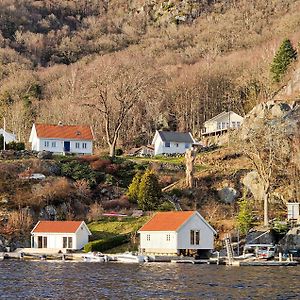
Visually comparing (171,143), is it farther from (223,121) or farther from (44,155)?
(44,155)

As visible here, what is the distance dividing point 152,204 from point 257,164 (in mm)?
12392

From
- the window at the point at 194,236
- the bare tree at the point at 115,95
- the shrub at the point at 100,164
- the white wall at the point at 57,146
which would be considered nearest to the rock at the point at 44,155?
the shrub at the point at 100,164

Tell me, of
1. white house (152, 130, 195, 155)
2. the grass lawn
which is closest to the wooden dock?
the grass lawn

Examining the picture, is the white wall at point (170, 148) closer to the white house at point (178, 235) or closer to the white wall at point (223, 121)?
the white wall at point (223, 121)

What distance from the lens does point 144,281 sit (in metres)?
43.9

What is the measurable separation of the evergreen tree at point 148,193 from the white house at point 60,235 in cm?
944

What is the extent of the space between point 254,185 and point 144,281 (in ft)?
128

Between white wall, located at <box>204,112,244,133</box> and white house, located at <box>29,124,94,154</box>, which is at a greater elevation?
white wall, located at <box>204,112,244,133</box>

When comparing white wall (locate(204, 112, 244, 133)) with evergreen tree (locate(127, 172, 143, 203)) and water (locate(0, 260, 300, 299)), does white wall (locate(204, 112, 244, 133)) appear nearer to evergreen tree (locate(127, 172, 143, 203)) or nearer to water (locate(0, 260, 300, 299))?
evergreen tree (locate(127, 172, 143, 203))

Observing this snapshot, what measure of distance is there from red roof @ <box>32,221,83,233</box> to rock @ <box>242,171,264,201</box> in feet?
73.3

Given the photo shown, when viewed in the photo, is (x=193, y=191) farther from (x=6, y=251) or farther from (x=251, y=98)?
(x=251, y=98)

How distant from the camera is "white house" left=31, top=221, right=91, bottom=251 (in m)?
67.3

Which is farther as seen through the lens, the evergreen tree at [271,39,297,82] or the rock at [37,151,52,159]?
the evergreen tree at [271,39,297,82]

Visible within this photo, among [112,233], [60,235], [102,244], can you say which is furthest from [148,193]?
[60,235]
